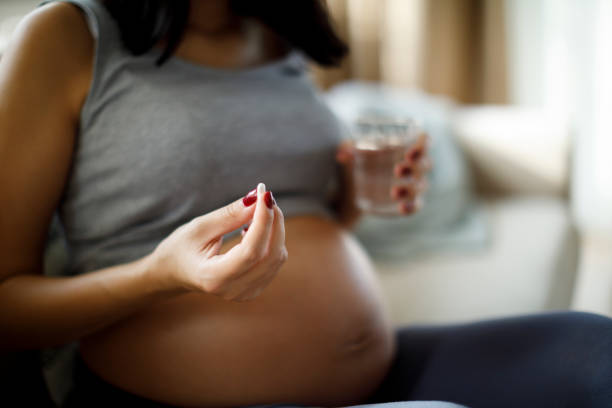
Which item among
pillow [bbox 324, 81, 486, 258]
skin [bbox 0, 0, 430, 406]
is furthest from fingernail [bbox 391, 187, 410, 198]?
A: pillow [bbox 324, 81, 486, 258]

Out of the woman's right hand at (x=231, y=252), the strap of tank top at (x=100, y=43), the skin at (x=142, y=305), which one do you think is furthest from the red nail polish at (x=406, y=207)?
the strap of tank top at (x=100, y=43)

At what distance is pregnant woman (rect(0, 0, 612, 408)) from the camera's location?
62 centimetres

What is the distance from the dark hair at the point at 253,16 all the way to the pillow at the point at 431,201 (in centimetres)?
46

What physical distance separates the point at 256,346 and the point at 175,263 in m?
0.18

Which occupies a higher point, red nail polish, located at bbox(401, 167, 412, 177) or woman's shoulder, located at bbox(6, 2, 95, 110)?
woman's shoulder, located at bbox(6, 2, 95, 110)

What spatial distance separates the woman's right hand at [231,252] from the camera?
0.47 m

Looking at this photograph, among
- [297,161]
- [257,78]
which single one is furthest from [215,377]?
[257,78]

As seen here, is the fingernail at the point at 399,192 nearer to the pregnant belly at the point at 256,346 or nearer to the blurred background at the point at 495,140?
the pregnant belly at the point at 256,346

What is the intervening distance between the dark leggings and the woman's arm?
13cm

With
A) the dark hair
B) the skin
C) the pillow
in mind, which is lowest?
the pillow

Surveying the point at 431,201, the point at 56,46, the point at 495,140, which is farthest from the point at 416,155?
the point at 495,140

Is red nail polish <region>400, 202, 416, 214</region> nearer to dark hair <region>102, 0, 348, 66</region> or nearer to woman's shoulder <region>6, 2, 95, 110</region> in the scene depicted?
dark hair <region>102, 0, 348, 66</region>

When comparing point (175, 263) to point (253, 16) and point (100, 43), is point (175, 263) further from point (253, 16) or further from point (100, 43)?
point (253, 16)

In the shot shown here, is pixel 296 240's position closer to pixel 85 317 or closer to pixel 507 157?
pixel 85 317
